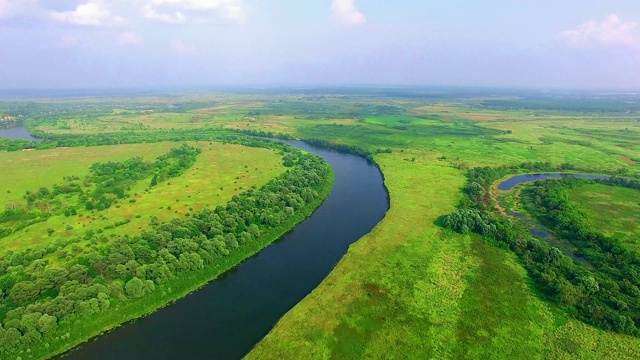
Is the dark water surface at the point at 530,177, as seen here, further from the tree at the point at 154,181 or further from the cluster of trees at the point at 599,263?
the tree at the point at 154,181

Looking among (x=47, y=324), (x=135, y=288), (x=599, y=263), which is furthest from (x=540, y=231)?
(x=47, y=324)

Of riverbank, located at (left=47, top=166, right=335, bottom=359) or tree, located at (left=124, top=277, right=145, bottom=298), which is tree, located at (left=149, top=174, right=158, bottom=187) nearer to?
riverbank, located at (left=47, top=166, right=335, bottom=359)

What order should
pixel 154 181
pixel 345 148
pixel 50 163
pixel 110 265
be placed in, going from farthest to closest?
1. pixel 345 148
2. pixel 50 163
3. pixel 154 181
4. pixel 110 265

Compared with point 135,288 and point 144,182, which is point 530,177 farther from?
point 144,182

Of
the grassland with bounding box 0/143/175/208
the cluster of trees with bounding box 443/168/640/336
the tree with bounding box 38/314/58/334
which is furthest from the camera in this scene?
the grassland with bounding box 0/143/175/208

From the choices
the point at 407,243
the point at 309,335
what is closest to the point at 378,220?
the point at 407,243

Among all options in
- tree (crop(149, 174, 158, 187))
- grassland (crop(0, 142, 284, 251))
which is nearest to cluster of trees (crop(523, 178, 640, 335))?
grassland (crop(0, 142, 284, 251))
